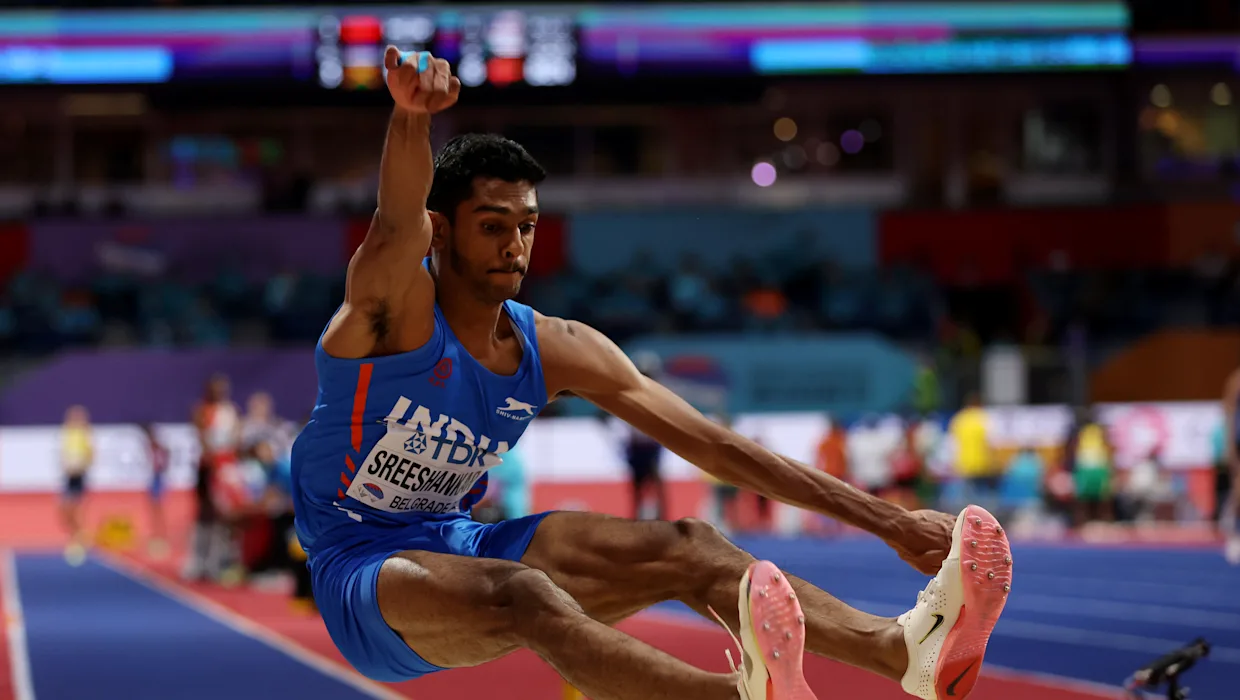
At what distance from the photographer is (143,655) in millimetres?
9781

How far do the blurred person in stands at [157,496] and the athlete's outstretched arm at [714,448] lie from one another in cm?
1371

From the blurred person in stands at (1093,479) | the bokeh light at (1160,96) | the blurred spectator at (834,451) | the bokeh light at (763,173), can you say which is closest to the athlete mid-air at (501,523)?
the blurred spectator at (834,451)

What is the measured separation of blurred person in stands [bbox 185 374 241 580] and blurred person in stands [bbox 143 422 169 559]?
2709mm

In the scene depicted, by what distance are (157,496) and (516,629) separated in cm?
1485

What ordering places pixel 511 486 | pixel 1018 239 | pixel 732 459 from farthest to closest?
pixel 1018 239, pixel 511 486, pixel 732 459

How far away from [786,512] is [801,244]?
28.7ft

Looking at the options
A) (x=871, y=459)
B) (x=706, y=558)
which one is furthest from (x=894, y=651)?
(x=871, y=459)

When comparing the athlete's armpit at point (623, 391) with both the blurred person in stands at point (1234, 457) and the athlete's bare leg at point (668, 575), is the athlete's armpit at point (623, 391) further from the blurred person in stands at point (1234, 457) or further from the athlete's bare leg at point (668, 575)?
the blurred person in stands at point (1234, 457)

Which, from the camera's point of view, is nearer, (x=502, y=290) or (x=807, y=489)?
(x=502, y=290)

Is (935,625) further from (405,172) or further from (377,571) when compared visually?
(405,172)

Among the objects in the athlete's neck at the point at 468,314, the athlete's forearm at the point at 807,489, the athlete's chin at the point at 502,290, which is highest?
the athlete's chin at the point at 502,290

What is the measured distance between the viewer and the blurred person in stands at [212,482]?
1495 cm

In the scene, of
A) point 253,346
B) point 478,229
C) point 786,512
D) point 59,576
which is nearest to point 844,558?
point 786,512

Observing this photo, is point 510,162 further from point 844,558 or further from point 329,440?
point 844,558
